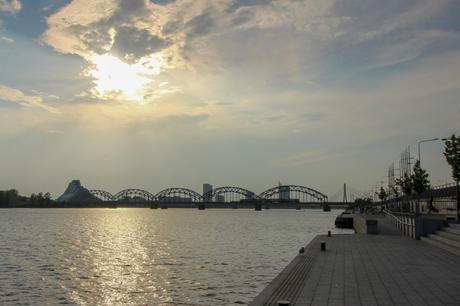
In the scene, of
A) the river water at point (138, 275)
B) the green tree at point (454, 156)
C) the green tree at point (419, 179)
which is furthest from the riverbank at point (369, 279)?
the green tree at point (419, 179)

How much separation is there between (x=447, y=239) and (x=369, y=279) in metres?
15.8

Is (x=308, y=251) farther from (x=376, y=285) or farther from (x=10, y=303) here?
(x=10, y=303)

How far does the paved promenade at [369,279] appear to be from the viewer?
1703 centimetres

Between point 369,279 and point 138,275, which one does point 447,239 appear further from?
point 138,275

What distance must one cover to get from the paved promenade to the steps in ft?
2.19

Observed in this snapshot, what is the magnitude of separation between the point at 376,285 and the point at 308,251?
1511 centimetres

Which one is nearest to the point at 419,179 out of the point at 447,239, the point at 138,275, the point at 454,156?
the point at 454,156

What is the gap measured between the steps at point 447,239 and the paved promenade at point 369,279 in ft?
2.19

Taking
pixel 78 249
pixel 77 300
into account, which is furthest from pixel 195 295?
pixel 78 249

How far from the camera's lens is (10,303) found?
24203mm

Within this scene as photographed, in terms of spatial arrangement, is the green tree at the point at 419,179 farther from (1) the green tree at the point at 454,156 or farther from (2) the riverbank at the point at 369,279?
(2) the riverbank at the point at 369,279

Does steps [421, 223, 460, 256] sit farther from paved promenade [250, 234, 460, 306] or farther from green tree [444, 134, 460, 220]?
green tree [444, 134, 460, 220]

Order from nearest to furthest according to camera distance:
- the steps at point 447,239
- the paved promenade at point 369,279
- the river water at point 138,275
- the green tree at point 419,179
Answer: the paved promenade at point 369,279, the river water at point 138,275, the steps at point 447,239, the green tree at point 419,179

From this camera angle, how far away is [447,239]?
3419 cm
